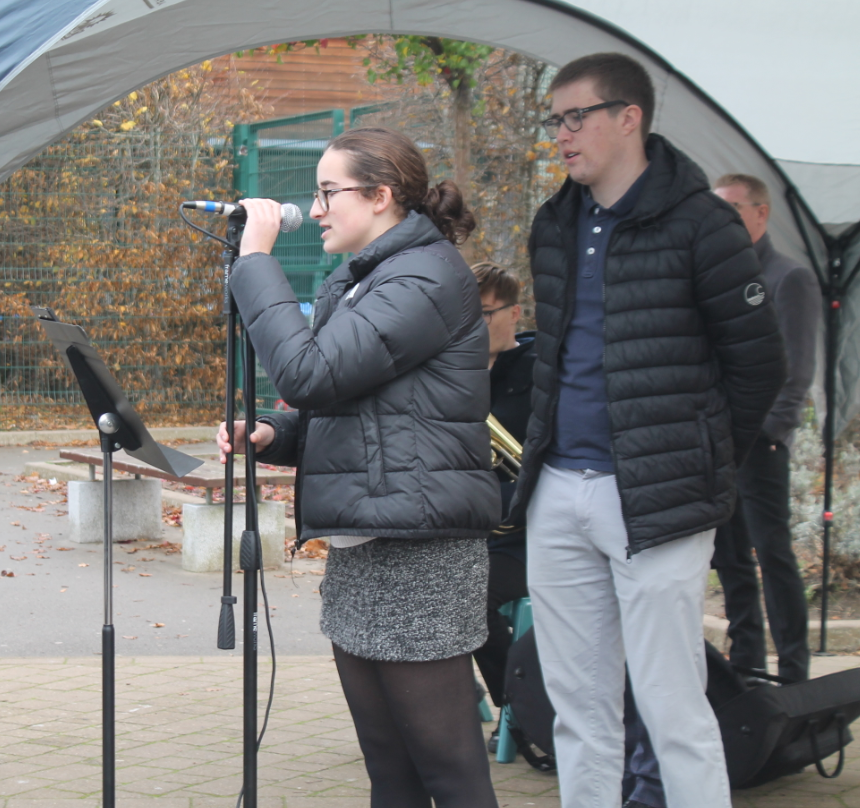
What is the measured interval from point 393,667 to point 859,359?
3.09m

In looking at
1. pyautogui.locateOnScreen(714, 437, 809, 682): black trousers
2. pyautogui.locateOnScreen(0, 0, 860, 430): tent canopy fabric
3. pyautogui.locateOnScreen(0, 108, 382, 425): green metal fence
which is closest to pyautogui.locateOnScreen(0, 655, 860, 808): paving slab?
pyautogui.locateOnScreen(714, 437, 809, 682): black trousers

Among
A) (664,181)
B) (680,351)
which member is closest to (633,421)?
(680,351)

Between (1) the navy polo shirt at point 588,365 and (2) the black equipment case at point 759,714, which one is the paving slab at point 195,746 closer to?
(2) the black equipment case at point 759,714

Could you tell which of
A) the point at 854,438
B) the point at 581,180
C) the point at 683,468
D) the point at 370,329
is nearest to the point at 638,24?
the point at 581,180

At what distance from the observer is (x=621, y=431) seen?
9.42 feet

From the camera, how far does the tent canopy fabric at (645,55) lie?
3.26 m

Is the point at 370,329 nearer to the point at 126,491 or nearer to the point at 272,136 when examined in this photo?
the point at 126,491

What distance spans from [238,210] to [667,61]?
2.32 m

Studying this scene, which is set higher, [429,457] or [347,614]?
[429,457]

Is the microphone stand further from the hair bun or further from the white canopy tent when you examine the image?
the white canopy tent

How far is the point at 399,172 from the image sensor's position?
8.66 feet

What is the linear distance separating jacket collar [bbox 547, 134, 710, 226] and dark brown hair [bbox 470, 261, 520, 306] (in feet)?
3.82

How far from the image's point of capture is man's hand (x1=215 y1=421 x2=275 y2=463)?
2.70 m

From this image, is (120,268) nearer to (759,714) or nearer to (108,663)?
(108,663)
